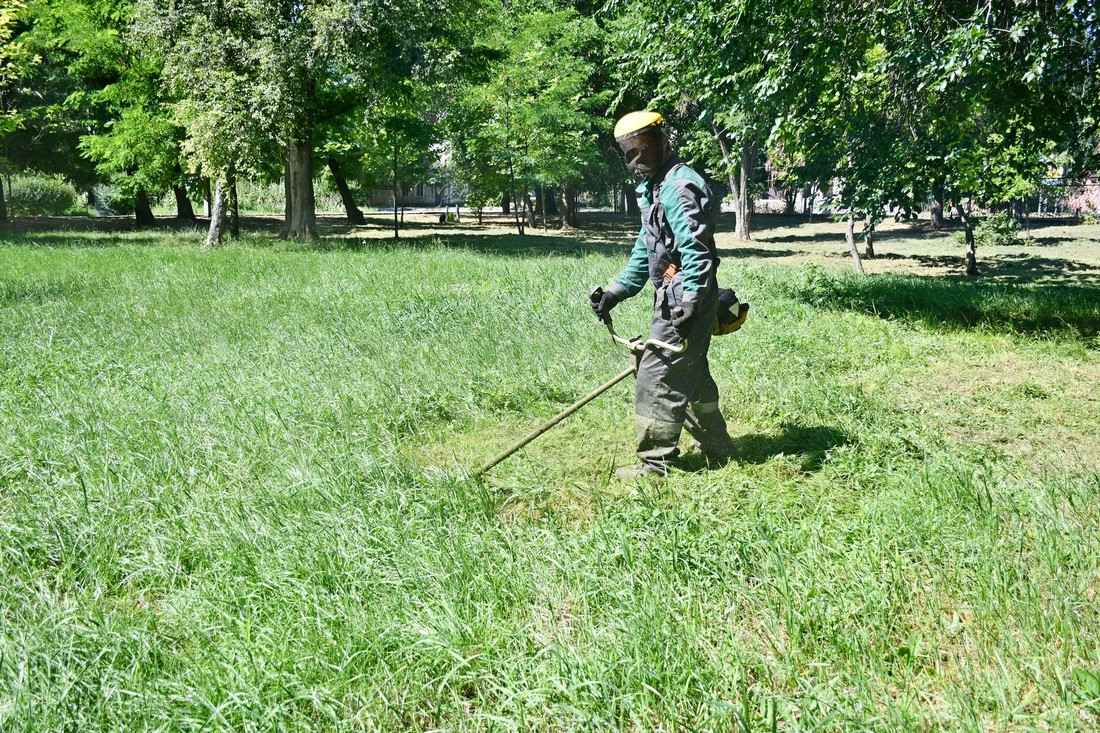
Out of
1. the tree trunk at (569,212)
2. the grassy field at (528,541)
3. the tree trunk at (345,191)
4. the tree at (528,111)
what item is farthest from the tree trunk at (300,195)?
the tree trunk at (569,212)

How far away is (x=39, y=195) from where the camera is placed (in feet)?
132

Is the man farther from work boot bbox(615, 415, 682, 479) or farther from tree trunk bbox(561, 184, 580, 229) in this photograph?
tree trunk bbox(561, 184, 580, 229)

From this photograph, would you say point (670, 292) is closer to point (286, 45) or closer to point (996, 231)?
point (286, 45)

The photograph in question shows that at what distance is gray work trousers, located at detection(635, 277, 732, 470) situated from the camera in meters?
4.46

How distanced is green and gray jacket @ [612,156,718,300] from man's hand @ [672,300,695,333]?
0.04 meters

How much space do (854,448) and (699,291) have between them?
1.57m

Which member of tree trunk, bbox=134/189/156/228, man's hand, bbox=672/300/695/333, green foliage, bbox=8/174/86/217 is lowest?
man's hand, bbox=672/300/695/333

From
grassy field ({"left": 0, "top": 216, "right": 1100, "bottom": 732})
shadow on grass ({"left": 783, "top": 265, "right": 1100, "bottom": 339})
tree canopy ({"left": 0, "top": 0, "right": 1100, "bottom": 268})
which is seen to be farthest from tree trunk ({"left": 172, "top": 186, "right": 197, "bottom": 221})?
shadow on grass ({"left": 783, "top": 265, "right": 1100, "bottom": 339})

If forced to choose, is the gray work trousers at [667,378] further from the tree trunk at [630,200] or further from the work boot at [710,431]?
the tree trunk at [630,200]

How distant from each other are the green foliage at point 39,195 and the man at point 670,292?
4328 cm

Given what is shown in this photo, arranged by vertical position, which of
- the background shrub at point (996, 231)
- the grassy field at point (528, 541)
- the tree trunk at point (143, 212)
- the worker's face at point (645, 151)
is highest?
the tree trunk at point (143, 212)

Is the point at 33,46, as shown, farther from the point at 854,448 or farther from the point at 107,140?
the point at 854,448

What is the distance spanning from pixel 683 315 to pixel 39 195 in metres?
45.6

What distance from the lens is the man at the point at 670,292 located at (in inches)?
167
